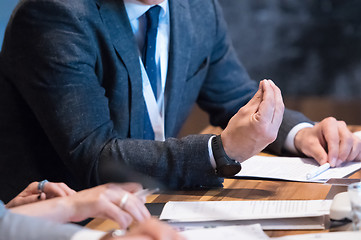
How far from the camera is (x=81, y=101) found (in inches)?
44.4

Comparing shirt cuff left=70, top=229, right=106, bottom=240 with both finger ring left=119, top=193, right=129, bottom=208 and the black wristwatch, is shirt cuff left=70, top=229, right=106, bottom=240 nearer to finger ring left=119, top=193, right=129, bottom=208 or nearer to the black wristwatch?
finger ring left=119, top=193, right=129, bottom=208

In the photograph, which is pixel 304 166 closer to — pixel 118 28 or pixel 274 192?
pixel 274 192

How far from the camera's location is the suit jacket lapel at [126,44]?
1.22 metres

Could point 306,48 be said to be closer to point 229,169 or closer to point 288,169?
point 288,169

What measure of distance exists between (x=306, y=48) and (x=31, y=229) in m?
2.82

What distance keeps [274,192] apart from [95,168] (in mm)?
362

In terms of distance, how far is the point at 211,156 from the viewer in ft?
3.60

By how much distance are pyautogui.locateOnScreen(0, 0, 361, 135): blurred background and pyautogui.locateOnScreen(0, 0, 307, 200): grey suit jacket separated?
1987 mm

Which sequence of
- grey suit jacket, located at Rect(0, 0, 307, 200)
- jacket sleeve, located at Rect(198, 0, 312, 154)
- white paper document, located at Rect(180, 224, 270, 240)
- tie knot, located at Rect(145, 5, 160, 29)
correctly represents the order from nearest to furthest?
white paper document, located at Rect(180, 224, 270, 240) → grey suit jacket, located at Rect(0, 0, 307, 200) → tie knot, located at Rect(145, 5, 160, 29) → jacket sleeve, located at Rect(198, 0, 312, 154)

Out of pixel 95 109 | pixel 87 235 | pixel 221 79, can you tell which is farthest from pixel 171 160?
pixel 221 79

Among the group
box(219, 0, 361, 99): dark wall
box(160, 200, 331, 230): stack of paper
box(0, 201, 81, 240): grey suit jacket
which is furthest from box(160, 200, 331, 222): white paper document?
box(219, 0, 361, 99): dark wall

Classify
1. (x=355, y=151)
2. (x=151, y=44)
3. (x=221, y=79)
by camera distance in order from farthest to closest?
1. (x=221, y=79)
2. (x=151, y=44)
3. (x=355, y=151)

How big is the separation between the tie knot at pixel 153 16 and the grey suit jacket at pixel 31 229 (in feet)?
2.35

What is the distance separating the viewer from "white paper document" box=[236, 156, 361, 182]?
115 cm
